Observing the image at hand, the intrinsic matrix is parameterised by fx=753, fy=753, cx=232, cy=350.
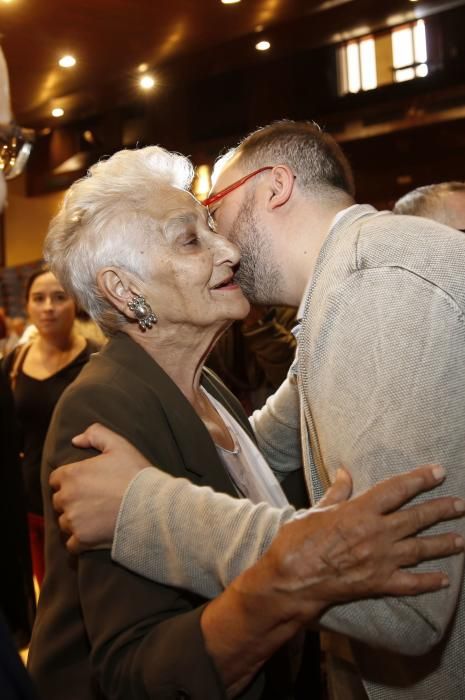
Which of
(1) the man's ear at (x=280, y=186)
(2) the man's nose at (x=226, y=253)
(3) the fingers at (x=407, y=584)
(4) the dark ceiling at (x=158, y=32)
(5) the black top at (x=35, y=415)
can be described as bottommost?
(5) the black top at (x=35, y=415)

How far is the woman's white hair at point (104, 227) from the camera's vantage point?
5.52 feet

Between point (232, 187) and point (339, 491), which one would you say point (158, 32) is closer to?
point (232, 187)

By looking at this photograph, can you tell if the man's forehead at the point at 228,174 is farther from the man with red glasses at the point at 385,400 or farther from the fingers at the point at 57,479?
the fingers at the point at 57,479

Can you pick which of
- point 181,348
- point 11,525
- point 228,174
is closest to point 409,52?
point 228,174

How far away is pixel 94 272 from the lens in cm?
171

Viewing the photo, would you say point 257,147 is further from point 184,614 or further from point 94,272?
point 184,614

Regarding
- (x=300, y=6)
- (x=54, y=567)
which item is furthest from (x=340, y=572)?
(x=300, y=6)

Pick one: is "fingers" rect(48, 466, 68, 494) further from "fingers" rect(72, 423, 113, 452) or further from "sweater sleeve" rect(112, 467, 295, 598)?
"sweater sleeve" rect(112, 467, 295, 598)

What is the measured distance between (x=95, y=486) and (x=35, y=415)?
8.60ft

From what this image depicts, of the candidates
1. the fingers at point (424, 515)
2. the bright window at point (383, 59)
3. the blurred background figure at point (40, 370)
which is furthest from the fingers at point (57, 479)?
the bright window at point (383, 59)

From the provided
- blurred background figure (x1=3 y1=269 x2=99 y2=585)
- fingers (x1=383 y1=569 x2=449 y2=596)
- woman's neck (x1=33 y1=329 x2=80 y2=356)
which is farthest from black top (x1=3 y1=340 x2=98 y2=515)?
fingers (x1=383 y1=569 x2=449 y2=596)

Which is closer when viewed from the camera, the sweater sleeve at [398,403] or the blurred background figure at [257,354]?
the sweater sleeve at [398,403]

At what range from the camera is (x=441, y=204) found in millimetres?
2699

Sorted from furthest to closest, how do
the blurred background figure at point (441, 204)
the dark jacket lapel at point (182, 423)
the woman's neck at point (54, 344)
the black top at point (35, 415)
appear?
the woman's neck at point (54, 344) → the black top at point (35, 415) → the blurred background figure at point (441, 204) → the dark jacket lapel at point (182, 423)
